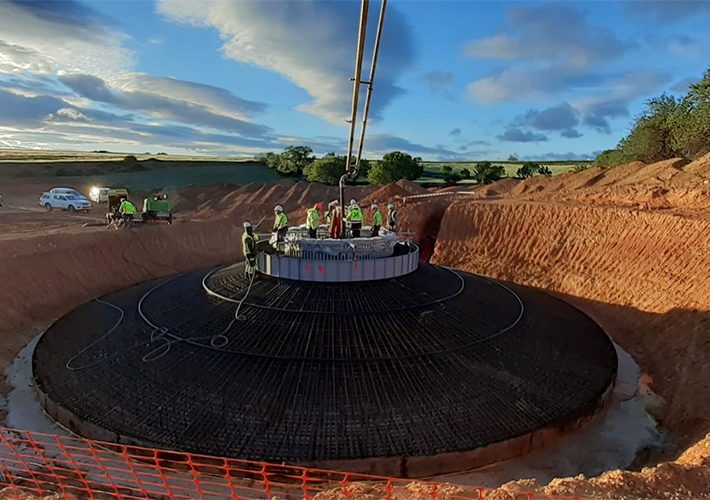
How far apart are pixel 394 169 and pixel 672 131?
37.9 meters

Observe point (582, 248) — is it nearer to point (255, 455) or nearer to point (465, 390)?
point (465, 390)

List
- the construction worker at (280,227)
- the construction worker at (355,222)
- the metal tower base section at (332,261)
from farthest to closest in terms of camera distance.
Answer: the construction worker at (355,222) < the construction worker at (280,227) < the metal tower base section at (332,261)

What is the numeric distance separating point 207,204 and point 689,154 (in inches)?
1929

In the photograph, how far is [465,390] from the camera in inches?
378

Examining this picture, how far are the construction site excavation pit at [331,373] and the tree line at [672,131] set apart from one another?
3226cm

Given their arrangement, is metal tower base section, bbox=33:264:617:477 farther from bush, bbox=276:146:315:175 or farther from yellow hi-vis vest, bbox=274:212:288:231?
bush, bbox=276:146:315:175

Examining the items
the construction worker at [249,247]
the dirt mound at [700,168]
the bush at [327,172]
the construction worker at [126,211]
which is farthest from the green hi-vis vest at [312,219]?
the bush at [327,172]

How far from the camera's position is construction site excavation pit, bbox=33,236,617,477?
847cm

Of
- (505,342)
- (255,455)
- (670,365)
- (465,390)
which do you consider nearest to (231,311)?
(255,455)

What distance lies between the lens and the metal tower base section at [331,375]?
846 cm

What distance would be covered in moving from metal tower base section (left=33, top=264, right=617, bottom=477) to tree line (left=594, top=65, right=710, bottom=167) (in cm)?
3217

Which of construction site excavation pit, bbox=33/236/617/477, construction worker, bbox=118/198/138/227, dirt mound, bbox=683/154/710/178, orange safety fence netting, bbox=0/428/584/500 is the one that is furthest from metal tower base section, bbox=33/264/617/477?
dirt mound, bbox=683/154/710/178

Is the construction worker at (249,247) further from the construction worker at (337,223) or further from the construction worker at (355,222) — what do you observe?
the construction worker at (355,222)

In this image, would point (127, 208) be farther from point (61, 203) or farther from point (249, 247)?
point (249, 247)
